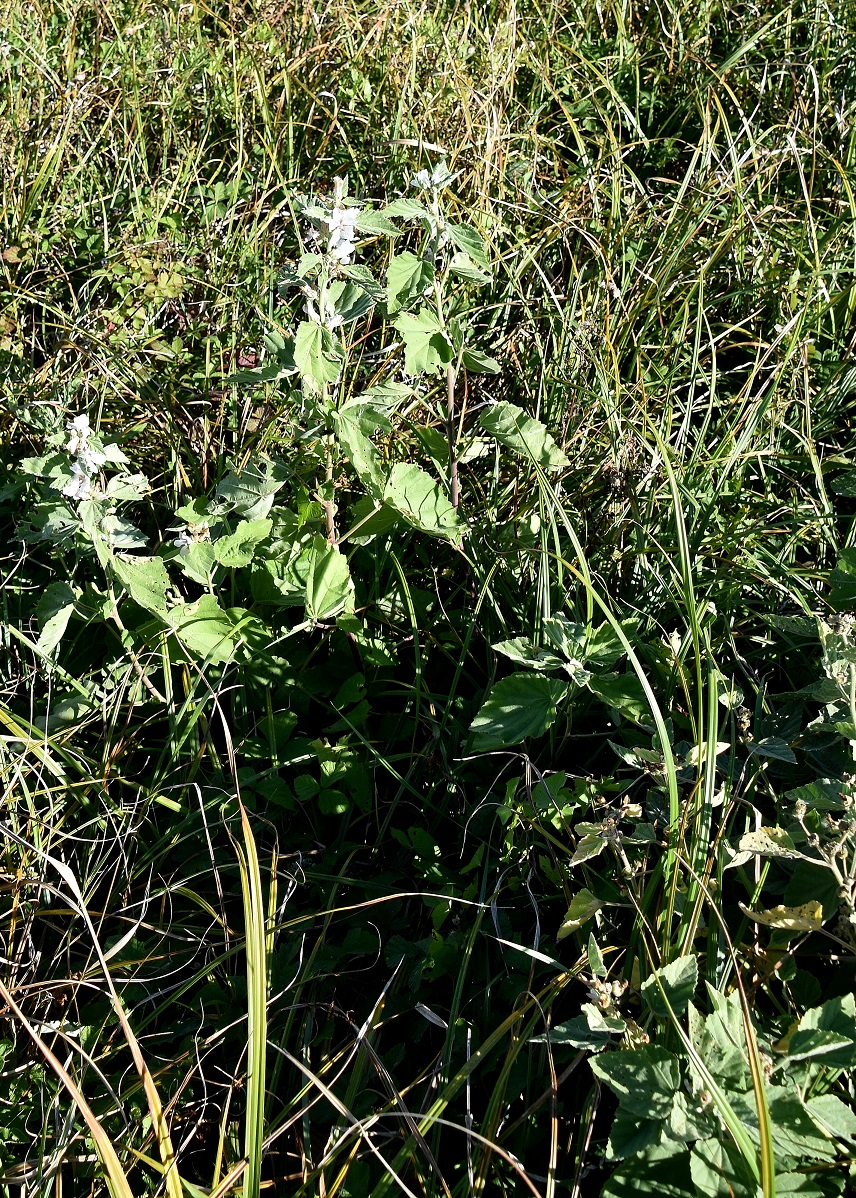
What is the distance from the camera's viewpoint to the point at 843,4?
9.76 ft

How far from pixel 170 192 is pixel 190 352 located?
53 centimetres

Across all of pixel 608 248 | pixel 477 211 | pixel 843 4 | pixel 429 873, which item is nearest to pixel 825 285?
pixel 608 248

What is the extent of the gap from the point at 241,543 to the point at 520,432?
590 mm

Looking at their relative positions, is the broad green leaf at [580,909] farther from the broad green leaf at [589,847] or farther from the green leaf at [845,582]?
the green leaf at [845,582]

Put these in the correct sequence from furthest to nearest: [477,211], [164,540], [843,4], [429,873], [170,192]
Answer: [843,4]
[170,192]
[477,211]
[164,540]
[429,873]

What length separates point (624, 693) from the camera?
5.50 ft

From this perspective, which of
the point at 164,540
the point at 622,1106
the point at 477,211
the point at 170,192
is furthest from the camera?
the point at 170,192

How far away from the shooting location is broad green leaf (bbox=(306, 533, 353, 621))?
1830mm

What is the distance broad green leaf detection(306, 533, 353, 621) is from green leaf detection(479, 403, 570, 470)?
40 cm

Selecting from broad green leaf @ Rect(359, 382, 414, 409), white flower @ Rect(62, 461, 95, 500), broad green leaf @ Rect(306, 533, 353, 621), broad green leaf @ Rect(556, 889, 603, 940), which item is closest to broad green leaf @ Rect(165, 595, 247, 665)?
broad green leaf @ Rect(306, 533, 353, 621)

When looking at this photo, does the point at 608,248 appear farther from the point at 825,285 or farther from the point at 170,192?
the point at 170,192

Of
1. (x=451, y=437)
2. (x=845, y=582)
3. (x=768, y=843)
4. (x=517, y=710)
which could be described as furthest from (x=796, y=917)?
(x=451, y=437)

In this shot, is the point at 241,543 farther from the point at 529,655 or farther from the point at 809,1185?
the point at 809,1185

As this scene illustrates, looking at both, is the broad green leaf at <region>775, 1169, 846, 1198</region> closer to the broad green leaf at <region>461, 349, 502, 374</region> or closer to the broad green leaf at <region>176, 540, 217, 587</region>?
the broad green leaf at <region>176, 540, 217, 587</region>
